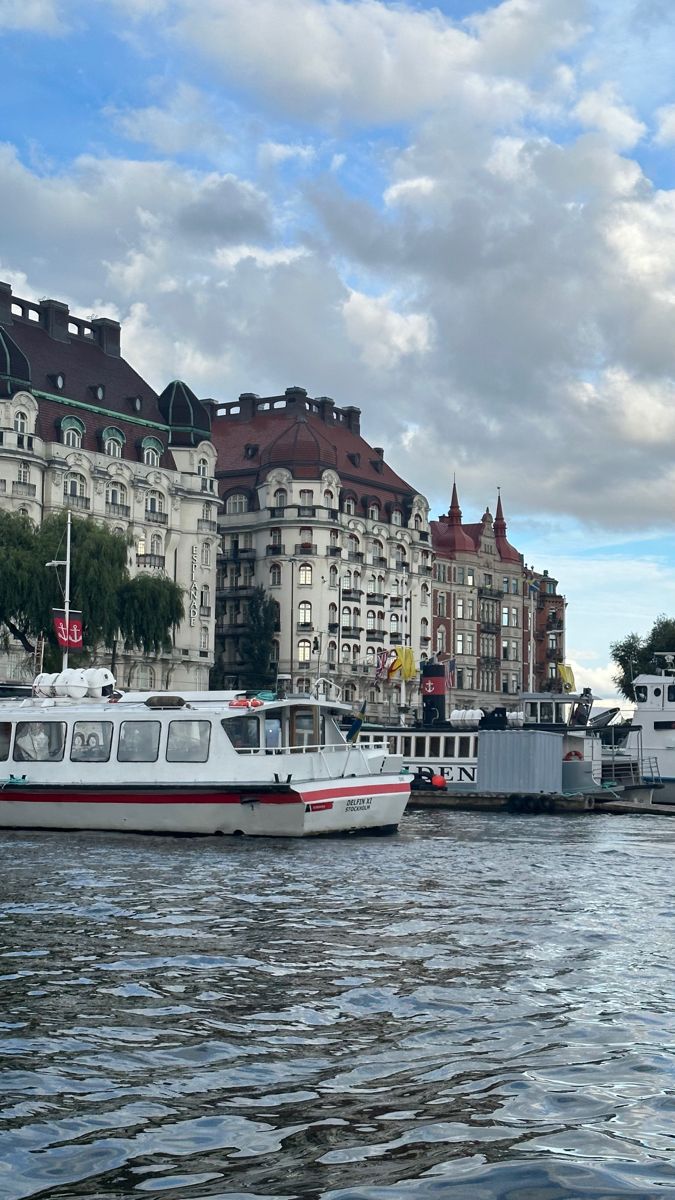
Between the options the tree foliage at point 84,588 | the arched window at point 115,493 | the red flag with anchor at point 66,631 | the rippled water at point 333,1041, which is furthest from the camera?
the arched window at point 115,493

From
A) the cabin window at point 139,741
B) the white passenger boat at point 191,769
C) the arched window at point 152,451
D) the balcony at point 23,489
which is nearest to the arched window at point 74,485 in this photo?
the balcony at point 23,489

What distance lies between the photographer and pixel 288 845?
1342 inches

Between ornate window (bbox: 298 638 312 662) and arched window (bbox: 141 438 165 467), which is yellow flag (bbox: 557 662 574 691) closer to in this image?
ornate window (bbox: 298 638 312 662)

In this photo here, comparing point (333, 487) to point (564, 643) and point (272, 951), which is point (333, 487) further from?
point (272, 951)

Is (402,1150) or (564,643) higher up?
(564,643)

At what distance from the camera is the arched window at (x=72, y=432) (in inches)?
3949

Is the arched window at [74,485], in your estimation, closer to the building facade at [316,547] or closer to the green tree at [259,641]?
the green tree at [259,641]

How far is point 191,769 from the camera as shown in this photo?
36844mm

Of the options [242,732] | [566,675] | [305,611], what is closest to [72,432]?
[305,611]

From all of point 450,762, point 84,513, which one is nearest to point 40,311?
point 84,513

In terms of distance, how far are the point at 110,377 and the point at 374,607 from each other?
34693 millimetres

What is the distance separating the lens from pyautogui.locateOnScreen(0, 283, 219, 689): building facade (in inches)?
3816

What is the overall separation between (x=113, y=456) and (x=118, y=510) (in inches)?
152

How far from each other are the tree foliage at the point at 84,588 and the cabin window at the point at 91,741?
3212cm
